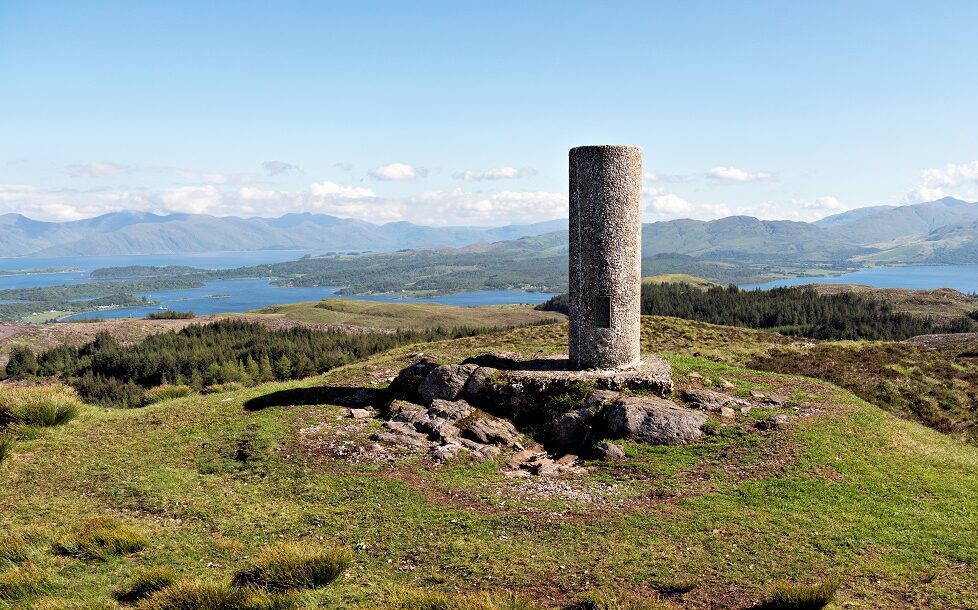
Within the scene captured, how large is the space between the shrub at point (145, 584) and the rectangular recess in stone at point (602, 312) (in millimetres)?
16425

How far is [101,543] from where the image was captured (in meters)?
12.5

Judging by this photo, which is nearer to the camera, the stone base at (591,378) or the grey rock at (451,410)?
the grey rock at (451,410)

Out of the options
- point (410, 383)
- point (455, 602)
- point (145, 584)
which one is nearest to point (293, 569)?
point (145, 584)

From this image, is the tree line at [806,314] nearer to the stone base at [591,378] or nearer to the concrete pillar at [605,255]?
the concrete pillar at [605,255]

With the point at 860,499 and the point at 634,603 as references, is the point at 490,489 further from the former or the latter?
the point at 860,499

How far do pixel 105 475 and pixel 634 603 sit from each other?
52.5 ft

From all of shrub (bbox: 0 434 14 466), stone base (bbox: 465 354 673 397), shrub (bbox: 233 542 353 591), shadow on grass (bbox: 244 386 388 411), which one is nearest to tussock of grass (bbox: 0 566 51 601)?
shrub (bbox: 233 542 353 591)

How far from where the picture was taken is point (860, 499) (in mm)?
14773

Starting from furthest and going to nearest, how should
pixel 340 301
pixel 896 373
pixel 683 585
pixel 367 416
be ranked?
pixel 340 301 → pixel 896 373 → pixel 367 416 → pixel 683 585

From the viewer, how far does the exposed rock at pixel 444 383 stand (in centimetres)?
2273

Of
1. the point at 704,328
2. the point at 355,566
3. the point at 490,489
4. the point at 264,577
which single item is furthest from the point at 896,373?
the point at 264,577

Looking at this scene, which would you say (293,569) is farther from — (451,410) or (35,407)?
(35,407)

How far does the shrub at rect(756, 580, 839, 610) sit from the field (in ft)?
1.21

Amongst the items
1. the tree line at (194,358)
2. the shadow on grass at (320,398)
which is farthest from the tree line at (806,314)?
the shadow on grass at (320,398)
